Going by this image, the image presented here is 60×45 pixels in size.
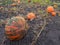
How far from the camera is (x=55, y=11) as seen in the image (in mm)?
5004

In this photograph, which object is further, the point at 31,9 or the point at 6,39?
the point at 31,9

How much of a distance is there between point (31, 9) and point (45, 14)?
50cm

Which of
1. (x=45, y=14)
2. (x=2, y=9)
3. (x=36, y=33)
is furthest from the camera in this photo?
(x=2, y=9)

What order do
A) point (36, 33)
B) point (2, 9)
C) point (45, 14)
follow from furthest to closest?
point (2, 9)
point (45, 14)
point (36, 33)

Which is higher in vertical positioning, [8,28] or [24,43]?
[8,28]

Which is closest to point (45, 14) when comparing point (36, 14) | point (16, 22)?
point (36, 14)

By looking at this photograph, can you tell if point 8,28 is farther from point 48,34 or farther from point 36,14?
point 36,14

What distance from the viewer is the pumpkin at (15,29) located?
3624 mm

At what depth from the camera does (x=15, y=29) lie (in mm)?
3623

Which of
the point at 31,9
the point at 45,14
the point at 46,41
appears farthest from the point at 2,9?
the point at 46,41

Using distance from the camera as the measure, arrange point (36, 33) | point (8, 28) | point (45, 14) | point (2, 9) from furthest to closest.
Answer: point (2, 9)
point (45, 14)
point (36, 33)
point (8, 28)

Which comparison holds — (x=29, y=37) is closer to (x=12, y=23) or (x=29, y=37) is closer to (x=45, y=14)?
(x=12, y=23)

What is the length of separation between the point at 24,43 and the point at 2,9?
1.69 meters

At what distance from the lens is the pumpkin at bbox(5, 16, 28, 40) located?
3624mm
